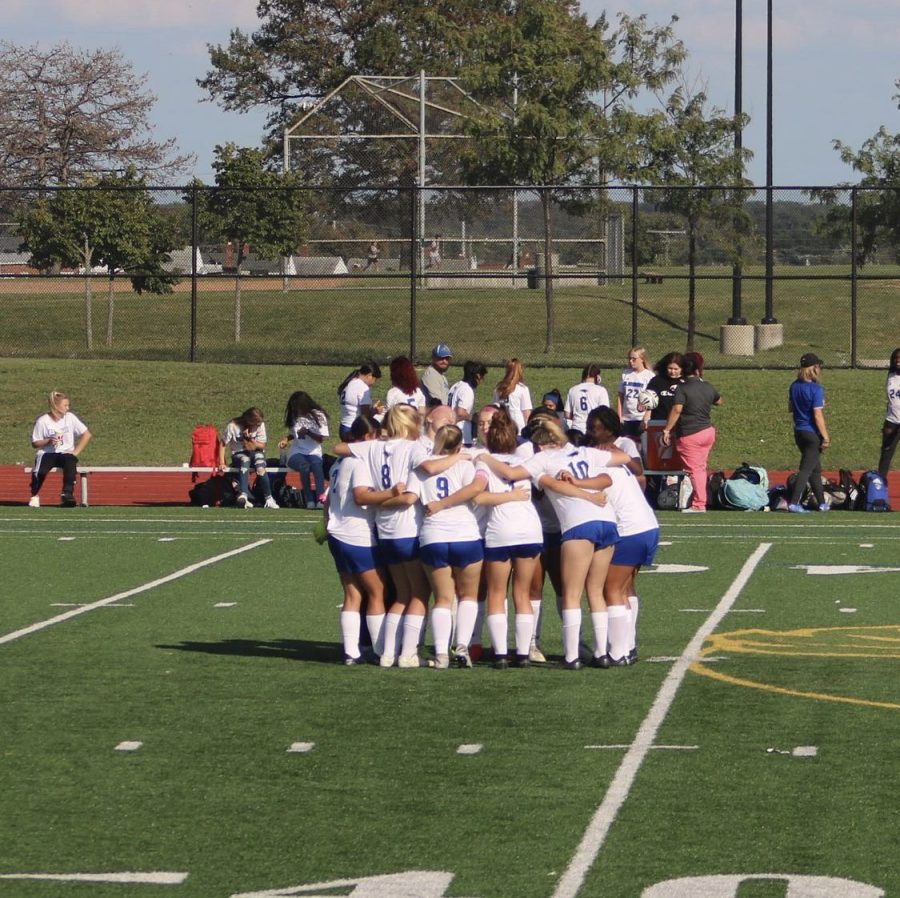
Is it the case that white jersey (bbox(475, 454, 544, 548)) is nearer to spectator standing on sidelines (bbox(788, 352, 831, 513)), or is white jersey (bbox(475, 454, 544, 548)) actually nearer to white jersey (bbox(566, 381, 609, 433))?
white jersey (bbox(566, 381, 609, 433))

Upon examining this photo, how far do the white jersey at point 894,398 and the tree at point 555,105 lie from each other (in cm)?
1649

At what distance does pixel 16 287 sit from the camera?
55594 millimetres

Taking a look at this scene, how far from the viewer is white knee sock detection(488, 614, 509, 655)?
11.6 meters

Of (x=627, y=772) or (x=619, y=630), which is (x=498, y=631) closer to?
(x=619, y=630)

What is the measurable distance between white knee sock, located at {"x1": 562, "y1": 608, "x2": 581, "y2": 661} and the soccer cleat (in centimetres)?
60

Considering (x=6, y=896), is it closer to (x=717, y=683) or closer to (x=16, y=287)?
(x=717, y=683)

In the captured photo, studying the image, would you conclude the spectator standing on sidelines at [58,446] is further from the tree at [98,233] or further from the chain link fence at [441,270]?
the tree at [98,233]

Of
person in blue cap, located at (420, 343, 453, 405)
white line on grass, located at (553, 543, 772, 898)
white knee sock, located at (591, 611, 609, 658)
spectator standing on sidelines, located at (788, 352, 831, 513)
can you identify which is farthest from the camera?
spectator standing on sidelines, located at (788, 352, 831, 513)

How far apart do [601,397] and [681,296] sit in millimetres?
24803

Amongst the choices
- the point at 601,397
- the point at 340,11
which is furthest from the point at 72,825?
the point at 340,11

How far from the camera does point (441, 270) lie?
40.7 meters

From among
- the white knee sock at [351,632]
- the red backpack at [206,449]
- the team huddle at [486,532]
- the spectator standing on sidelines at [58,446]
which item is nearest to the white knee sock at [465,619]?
the team huddle at [486,532]

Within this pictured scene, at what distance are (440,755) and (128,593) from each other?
271 inches

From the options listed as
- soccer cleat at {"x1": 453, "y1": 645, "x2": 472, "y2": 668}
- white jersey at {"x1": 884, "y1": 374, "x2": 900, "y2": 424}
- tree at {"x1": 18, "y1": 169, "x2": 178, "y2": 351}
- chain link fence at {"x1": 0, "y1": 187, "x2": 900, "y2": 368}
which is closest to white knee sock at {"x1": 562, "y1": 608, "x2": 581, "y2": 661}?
soccer cleat at {"x1": 453, "y1": 645, "x2": 472, "y2": 668}
